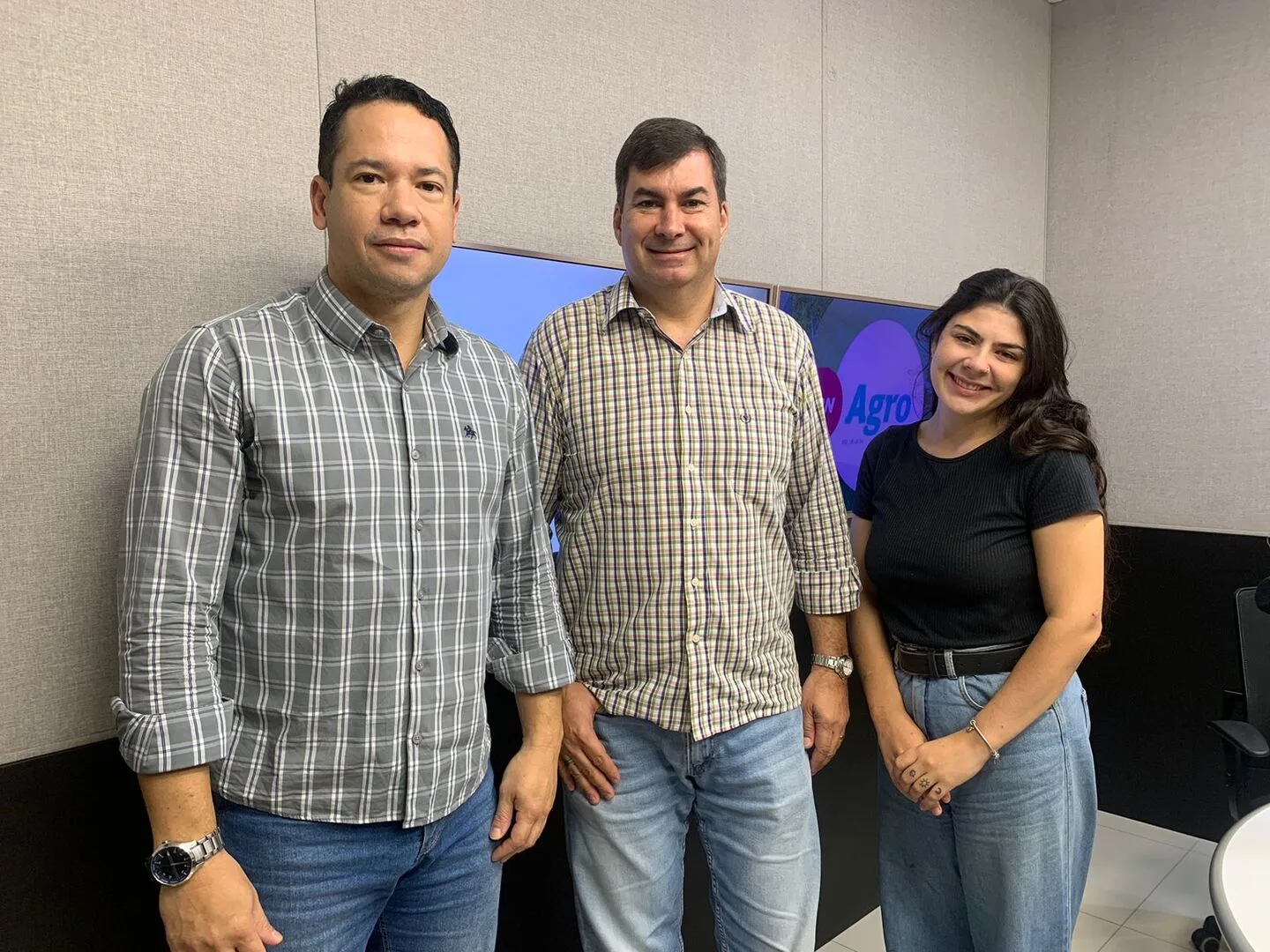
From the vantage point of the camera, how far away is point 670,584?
5.28 ft

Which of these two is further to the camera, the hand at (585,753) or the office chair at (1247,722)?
the office chair at (1247,722)

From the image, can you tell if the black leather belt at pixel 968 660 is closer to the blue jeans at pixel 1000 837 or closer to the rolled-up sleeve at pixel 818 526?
the blue jeans at pixel 1000 837

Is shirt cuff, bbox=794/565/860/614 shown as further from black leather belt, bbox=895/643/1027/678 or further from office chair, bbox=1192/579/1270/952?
office chair, bbox=1192/579/1270/952

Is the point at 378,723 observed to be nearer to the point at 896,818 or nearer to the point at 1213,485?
the point at 896,818

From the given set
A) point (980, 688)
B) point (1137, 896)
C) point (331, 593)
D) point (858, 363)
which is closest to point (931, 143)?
point (858, 363)

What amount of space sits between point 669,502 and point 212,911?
0.91 meters

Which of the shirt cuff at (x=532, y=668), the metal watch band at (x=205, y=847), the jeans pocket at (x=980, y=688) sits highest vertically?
the shirt cuff at (x=532, y=668)

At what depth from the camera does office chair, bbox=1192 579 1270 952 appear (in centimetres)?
255

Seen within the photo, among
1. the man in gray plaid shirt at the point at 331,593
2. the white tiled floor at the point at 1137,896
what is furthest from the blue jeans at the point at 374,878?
the white tiled floor at the point at 1137,896

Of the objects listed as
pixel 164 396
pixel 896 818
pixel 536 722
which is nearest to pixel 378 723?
pixel 536 722

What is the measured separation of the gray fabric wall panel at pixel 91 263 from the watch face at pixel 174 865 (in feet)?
1.50

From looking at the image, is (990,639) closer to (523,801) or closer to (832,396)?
(523,801)

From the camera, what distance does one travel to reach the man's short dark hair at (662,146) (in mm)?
1598

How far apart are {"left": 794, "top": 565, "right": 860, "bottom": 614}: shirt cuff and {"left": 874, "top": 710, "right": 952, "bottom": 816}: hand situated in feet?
0.77
